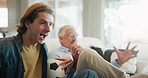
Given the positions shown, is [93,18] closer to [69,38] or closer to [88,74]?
[69,38]

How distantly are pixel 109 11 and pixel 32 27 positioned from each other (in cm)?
243

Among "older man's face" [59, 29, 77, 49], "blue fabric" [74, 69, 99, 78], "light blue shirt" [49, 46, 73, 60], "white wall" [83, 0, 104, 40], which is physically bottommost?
"blue fabric" [74, 69, 99, 78]

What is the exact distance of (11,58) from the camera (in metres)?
1.23

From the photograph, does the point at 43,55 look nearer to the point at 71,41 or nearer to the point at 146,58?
the point at 71,41

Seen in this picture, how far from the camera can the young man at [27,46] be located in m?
1.22

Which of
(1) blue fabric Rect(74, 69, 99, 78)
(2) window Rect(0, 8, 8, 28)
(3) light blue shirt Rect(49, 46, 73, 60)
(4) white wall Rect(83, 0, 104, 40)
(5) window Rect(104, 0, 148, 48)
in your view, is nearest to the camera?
(1) blue fabric Rect(74, 69, 99, 78)

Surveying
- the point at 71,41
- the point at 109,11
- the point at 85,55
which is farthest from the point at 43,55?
the point at 109,11

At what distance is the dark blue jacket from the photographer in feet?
3.93

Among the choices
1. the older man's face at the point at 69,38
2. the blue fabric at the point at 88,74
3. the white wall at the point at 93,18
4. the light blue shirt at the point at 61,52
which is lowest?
the blue fabric at the point at 88,74

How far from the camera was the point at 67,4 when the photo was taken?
4.77m

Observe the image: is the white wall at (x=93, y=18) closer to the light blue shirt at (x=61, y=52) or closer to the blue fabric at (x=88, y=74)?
the light blue shirt at (x=61, y=52)

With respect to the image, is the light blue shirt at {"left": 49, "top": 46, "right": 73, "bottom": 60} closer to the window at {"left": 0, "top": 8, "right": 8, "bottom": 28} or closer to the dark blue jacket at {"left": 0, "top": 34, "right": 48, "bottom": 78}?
the dark blue jacket at {"left": 0, "top": 34, "right": 48, "bottom": 78}

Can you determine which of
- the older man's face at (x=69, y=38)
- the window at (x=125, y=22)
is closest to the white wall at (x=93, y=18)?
the window at (x=125, y=22)

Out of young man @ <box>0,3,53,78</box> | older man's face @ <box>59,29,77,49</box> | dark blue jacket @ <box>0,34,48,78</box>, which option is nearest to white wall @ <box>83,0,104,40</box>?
older man's face @ <box>59,29,77,49</box>
